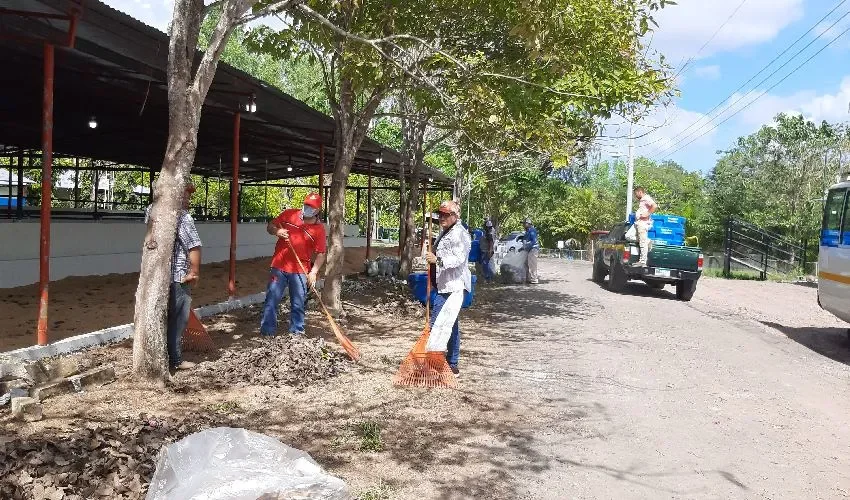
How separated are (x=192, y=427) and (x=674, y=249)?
45.0 feet

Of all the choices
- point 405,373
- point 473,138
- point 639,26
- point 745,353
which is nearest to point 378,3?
point 473,138

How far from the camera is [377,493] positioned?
4086mm

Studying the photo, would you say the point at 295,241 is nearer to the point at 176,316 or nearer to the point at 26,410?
the point at 176,316

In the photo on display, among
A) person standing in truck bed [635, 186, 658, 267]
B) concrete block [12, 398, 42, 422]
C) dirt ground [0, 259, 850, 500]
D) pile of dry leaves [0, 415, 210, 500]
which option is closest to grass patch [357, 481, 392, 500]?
dirt ground [0, 259, 850, 500]

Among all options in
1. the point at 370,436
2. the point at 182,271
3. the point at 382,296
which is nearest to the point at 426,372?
the point at 370,436

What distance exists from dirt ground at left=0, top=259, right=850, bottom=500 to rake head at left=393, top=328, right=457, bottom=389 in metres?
0.14

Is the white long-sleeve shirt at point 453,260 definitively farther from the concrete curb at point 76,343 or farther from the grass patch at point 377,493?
the concrete curb at point 76,343

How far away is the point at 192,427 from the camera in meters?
4.48

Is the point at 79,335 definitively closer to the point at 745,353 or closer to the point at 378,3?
the point at 378,3

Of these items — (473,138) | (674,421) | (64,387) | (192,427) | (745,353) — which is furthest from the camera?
(473,138)

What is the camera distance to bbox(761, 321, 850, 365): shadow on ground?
10000mm

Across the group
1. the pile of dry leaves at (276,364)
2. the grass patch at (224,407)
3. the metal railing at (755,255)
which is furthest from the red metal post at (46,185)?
the metal railing at (755,255)

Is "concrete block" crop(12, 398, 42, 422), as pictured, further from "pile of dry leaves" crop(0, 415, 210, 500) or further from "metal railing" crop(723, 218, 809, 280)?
"metal railing" crop(723, 218, 809, 280)

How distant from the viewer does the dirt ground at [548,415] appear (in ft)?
14.7
